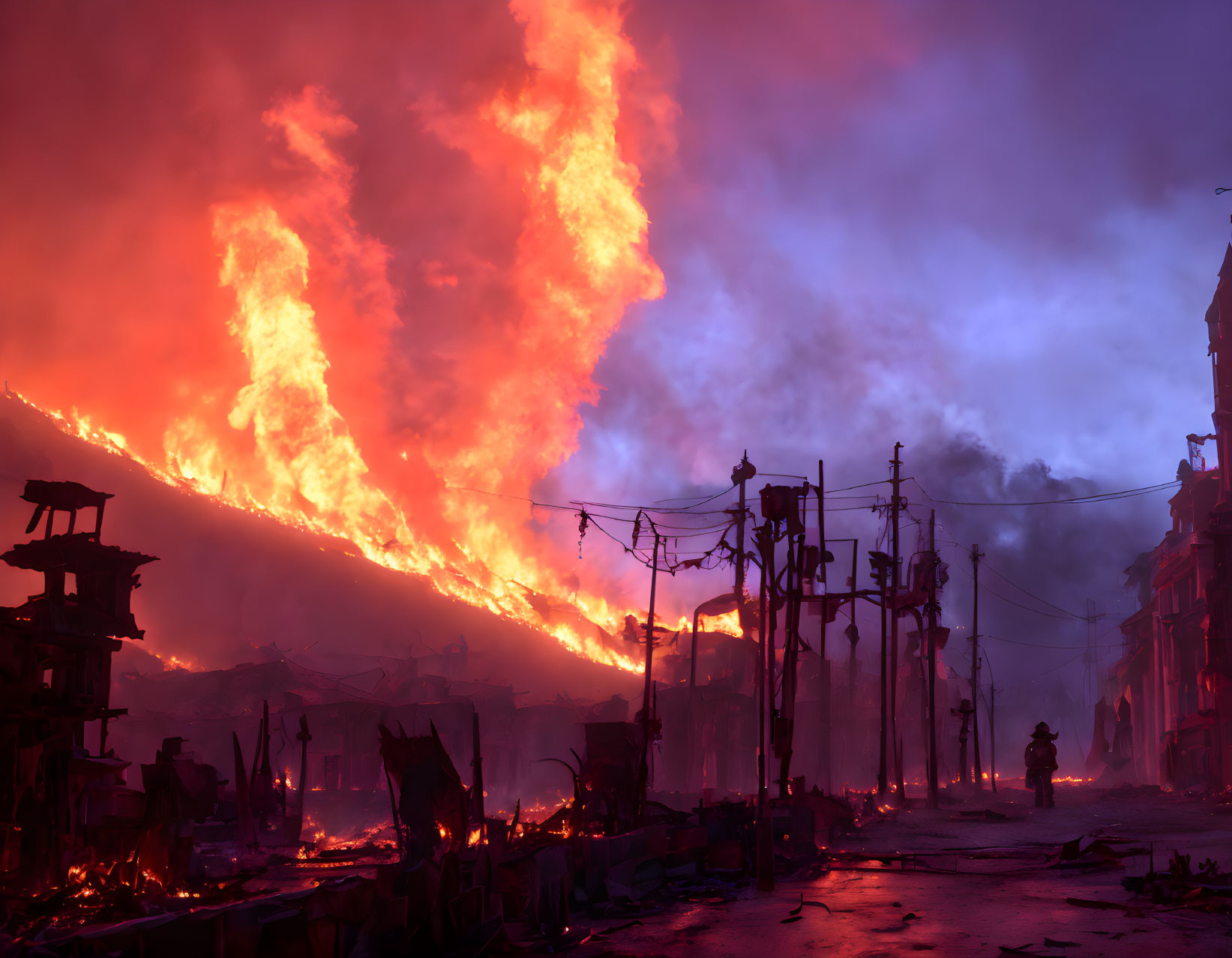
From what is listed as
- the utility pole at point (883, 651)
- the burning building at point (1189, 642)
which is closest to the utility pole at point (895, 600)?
the utility pole at point (883, 651)

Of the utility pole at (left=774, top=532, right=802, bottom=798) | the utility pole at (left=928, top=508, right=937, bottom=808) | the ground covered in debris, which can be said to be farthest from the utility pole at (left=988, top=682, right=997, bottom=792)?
the utility pole at (left=774, top=532, right=802, bottom=798)

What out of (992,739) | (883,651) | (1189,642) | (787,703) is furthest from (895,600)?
(1189,642)

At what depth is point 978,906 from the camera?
1484 centimetres

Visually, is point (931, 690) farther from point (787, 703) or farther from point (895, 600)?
point (787, 703)

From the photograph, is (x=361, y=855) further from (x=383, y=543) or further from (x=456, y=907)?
(x=383, y=543)

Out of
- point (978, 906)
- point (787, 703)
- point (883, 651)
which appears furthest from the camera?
point (883, 651)

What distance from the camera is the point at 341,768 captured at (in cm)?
4772

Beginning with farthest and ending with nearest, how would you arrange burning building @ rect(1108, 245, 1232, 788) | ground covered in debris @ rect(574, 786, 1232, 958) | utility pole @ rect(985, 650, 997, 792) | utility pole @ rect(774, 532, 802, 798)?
utility pole @ rect(985, 650, 997, 792)
burning building @ rect(1108, 245, 1232, 788)
utility pole @ rect(774, 532, 802, 798)
ground covered in debris @ rect(574, 786, 1232, 958)

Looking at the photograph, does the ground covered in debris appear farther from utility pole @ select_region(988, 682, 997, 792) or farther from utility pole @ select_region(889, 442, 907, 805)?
utility pole @ select_region(988, 682, 997, 792)

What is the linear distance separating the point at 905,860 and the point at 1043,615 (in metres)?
106

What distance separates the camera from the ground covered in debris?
39.4ft

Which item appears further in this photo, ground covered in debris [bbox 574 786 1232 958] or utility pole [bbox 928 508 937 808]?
utility pole [bbox 928 508 937 808]

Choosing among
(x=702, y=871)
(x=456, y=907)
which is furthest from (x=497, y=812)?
(x=456, y=907)

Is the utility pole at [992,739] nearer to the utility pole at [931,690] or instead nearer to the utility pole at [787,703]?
the utility pole at [931,690]
